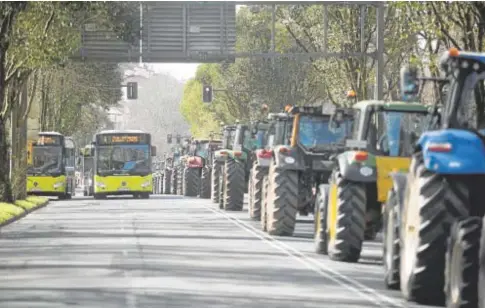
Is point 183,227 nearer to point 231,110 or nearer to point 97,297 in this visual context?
point 97,297

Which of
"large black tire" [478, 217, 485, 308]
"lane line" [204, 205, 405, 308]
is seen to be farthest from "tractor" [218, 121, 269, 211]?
"large black tire" [478, 217, 485, 308]

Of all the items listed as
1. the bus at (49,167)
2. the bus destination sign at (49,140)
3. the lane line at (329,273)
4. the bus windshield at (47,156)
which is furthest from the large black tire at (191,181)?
the lane line at (329,273)

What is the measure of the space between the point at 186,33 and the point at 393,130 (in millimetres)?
42417

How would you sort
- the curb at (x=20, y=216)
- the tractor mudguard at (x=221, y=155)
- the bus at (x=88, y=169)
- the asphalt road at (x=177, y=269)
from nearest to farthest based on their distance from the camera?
the asphalt road at (x=177, y=269) → the curb at (x=20, y=216) → the tractor mudguard at (x=221, y=155) → the bus at (x=88, y=169)

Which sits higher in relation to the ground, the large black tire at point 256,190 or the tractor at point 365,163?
the tractor at point 365,163

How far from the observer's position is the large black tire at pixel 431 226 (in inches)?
631

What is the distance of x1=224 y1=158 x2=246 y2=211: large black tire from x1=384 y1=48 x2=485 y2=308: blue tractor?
26.1 metres

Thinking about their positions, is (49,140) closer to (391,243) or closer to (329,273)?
(329,273)

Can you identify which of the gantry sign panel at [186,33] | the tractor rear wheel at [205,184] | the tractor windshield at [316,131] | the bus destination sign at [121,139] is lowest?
the tractor rear wheel at [205,184]

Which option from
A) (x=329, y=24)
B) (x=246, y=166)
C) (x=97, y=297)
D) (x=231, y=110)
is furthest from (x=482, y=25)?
(x=231, y=110)

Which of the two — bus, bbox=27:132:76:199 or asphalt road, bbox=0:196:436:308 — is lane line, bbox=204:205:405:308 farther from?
bus, bbox=27:132:76:199

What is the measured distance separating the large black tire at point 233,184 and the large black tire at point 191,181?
17722mm

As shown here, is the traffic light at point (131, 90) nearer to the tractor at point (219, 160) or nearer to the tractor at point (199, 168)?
the tractor at point (199, 168)

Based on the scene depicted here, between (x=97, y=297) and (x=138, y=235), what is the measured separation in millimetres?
13741
